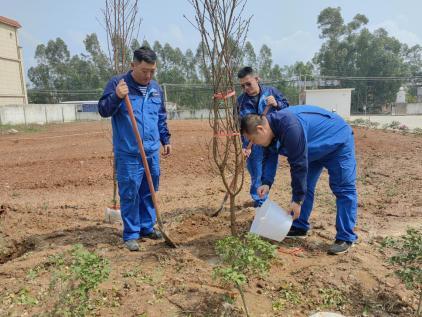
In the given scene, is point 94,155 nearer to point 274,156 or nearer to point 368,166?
point 368,166

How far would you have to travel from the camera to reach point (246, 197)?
19.1ft

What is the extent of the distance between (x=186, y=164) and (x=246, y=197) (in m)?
2.89

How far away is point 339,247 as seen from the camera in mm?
3496

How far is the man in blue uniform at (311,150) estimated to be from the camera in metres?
2.92

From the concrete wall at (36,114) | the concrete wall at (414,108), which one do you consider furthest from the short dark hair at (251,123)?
the concrete wall at (414,108)

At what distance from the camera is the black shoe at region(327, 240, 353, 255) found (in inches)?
137

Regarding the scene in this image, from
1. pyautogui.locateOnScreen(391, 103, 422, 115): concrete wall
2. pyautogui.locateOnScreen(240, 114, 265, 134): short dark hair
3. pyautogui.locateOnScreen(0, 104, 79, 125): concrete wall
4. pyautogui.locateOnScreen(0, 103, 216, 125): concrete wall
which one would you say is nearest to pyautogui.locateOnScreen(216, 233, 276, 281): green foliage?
pyautogui.locateOnScreen(240, 114, 265, 134): short dark hair

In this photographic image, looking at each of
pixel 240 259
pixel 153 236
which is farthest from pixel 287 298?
pixel 153 236

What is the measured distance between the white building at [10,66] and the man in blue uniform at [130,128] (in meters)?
31.6

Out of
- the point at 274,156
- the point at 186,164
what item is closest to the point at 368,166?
the point at 186,164

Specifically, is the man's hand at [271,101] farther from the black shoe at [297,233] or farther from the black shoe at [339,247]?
the black shoe at [339,247]

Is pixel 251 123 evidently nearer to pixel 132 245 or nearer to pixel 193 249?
pixel 193 249

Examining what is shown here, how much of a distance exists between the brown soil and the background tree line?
33223mm

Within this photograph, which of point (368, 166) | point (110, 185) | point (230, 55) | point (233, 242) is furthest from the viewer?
point (368, 166)
